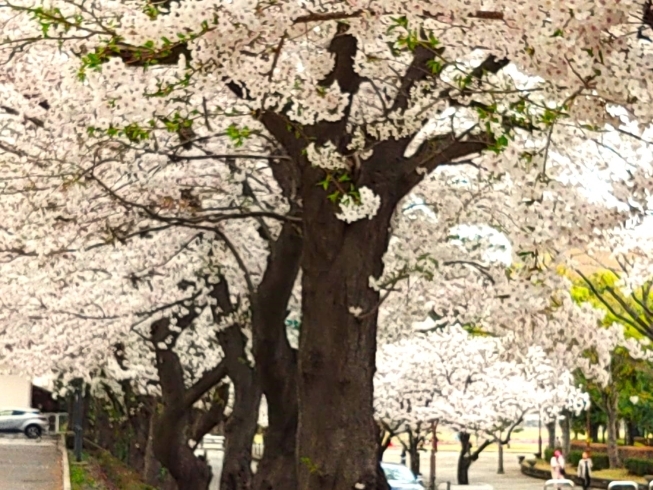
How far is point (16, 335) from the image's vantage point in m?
18.9

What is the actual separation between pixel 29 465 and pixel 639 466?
20.8 m

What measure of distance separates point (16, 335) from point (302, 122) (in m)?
12.4

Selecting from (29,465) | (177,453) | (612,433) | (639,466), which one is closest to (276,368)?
(177,453)

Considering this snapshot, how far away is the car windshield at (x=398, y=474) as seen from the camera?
25.0 m

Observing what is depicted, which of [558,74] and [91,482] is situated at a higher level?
[558,74]

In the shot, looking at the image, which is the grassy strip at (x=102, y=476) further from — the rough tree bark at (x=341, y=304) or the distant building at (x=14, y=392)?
the distant building at (x=14, y=392)

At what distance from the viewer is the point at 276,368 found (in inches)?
483

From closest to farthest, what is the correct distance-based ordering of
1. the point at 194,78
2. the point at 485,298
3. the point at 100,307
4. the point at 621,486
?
the point at 194,78
the point at 485,298
the point at 100,307
the point at 621,486

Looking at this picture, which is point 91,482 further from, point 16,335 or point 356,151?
point 356,151

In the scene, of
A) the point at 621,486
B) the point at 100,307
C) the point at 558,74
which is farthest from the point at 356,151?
the point at 621,486

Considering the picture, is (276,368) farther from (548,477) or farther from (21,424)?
(21,424)

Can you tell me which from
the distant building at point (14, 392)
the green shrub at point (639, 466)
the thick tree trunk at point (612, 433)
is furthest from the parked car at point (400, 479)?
the distant building at point (14, 392)

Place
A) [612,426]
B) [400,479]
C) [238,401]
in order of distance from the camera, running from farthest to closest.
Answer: [612,426], [400,479], [238,401]

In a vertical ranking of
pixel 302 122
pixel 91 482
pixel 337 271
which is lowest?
pixel 91 482
